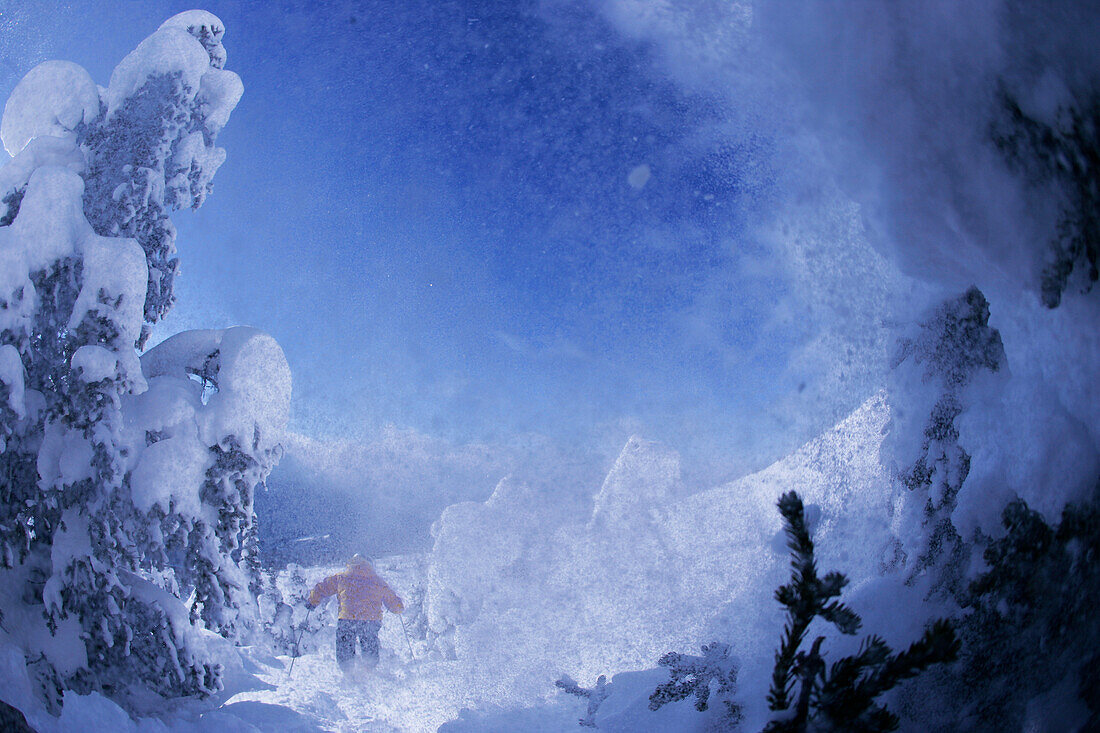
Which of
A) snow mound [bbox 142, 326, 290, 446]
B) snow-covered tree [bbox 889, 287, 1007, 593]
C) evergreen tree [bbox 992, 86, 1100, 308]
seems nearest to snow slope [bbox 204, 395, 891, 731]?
snow-covered tree [bbox 889, 287, 1007, 593]

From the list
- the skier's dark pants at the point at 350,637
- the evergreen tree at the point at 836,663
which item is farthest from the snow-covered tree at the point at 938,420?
the skier's dark pants at the point at 350,637

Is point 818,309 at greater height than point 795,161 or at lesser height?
lesser

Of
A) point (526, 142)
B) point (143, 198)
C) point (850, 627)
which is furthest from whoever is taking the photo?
point (526, 142)

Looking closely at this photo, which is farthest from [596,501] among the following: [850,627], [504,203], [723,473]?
[504,203]

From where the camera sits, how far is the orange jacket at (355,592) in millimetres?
3027

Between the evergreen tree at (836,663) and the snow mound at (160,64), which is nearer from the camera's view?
the evergreen tree at (836,663)

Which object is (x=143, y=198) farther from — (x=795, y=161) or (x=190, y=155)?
(x=795, y=161)

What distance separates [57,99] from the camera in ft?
10.2

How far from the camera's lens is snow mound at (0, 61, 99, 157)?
10.2ft

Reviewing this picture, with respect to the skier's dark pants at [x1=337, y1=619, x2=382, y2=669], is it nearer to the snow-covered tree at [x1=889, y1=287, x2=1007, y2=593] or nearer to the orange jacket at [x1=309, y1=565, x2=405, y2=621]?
the orange jacket at [x1=309, y1=565, x2=405, y2=621]

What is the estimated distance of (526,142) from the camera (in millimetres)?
3332

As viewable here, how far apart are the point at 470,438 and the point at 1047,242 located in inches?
103

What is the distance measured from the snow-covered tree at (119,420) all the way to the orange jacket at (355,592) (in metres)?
0.30

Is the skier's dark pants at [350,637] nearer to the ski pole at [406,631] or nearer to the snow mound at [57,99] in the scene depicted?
the ski pole at [406,631]
